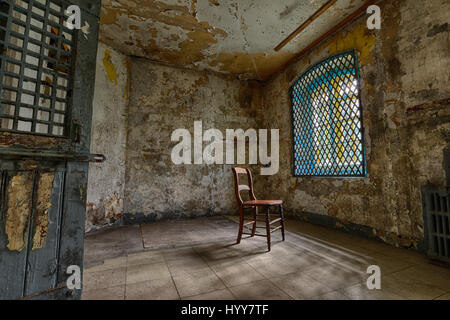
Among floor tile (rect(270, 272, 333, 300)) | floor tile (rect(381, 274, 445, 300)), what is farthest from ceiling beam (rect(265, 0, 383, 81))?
floor tile (rect(270, 272, 333, 300))

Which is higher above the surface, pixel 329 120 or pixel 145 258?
pixel 329 120

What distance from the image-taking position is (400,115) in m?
2.37

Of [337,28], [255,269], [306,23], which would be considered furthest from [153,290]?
[337,28]

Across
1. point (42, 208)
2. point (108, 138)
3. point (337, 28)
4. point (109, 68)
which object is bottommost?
→ point (42, 208)

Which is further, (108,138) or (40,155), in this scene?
(108,138)

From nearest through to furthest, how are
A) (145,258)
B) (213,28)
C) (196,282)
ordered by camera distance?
(196,282)
(145,258)
(213,28)

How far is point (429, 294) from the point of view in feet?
4.52

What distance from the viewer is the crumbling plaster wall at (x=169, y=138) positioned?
3.86 m

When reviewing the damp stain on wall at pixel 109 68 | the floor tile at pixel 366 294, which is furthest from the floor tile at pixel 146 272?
the damp stain on wall at pixel 109 68

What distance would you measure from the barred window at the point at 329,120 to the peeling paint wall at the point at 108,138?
11.1 feet

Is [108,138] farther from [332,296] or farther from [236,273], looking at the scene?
[332,296]

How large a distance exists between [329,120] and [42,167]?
3.59 metres

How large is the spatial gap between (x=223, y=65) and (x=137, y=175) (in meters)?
2.91

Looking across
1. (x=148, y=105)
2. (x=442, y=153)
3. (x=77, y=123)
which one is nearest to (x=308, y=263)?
(x=442, y=153)
